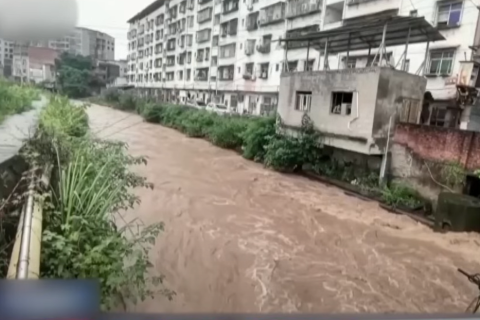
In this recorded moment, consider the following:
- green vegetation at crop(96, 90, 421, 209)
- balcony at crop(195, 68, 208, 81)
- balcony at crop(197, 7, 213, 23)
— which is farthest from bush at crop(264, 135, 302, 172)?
balcony at crop(197, 7, 213, 23)

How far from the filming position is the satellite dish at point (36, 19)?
0.92 metres

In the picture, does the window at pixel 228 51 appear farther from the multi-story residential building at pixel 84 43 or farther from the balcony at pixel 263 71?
the multi-story residential building at pixel 84 43

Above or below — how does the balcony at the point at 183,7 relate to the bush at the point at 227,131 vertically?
above

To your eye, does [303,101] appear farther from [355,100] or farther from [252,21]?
[252,21]

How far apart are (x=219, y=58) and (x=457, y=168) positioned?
2.56 meters

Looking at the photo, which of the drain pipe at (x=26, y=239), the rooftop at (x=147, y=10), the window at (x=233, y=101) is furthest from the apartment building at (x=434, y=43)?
the drain pipe at (x=26, y=239)

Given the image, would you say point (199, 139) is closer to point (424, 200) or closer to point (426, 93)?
point (424, 200)

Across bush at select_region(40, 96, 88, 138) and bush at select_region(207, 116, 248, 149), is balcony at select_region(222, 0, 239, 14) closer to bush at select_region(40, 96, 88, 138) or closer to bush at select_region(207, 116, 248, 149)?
bush at select_region(207, 116, 248, 149)

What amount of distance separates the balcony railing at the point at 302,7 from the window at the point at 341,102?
4.77 ft

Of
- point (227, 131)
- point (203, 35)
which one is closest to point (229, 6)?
point (203, 35)

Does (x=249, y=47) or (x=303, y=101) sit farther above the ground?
(x=249, y=47)

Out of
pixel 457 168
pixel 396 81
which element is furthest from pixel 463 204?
pixel 396 81

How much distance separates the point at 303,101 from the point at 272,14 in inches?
68.8
